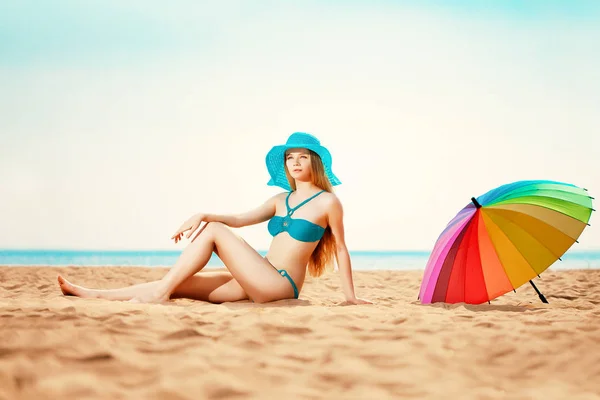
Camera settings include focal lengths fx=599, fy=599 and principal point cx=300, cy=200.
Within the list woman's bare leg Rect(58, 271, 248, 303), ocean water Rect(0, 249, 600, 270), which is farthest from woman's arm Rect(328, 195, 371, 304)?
ocean water Rect(0, 249, 600, 270)

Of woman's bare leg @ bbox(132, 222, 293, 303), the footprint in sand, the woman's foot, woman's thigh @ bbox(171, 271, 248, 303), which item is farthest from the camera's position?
woman's thigh @ bbox(171, 271, 248, 303)

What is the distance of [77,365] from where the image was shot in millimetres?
2906

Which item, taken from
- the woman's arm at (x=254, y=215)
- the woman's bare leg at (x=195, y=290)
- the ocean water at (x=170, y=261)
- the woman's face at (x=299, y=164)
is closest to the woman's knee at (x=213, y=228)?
the woman's arm at (x=254, y=215)

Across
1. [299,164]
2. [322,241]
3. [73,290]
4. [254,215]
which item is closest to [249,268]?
[254,215]

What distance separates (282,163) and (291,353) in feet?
9.08

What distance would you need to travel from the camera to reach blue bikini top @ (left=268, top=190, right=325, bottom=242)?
5.20 m

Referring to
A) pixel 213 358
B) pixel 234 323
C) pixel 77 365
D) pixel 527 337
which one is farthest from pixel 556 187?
pixel 77 365

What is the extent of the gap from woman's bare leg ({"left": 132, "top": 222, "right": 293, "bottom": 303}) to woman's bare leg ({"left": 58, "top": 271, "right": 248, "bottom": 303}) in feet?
0.38

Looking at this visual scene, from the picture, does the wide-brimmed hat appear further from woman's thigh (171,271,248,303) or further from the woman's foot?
the woman's foot

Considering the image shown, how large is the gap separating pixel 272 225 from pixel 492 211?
1996 mm

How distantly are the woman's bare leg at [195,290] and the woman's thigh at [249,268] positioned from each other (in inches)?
12.9

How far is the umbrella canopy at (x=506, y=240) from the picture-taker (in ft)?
17.0

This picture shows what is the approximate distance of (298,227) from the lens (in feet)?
17.1

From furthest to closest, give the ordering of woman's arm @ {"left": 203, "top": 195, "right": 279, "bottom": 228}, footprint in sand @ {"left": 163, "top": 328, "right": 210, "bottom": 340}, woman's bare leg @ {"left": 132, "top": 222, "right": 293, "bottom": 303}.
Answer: woman's arm @ {"left": 203, "top": 195, "right": 279, "bottom": 228} < woman's bare leg @ {"left": 132, "top": 222, "right": 293, "bottom": 303} < footprint in sand @ {"left": 163, "top": 328, "right": 210, "bottom": 340}
